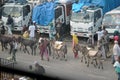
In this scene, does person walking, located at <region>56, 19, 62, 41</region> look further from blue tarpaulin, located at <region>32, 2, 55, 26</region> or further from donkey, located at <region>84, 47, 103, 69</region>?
donkey, located at <region>84, 47, 103, 69</region>

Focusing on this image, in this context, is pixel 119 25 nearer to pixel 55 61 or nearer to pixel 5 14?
pixel 55 61

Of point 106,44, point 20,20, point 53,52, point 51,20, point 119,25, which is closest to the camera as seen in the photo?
point 106,44

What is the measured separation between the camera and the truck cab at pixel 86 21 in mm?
16953

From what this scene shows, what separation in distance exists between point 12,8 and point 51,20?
8.61ft

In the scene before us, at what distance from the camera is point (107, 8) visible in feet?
59.9

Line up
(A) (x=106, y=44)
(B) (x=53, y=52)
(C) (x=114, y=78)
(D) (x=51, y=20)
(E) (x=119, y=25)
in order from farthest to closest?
(D) (x=51, y=20), (E) (x=119, y=25), (B) (x=53, y=52), (A) (x=106, y=44), (C) (x=114, y=78)

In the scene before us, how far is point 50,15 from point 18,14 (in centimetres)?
212

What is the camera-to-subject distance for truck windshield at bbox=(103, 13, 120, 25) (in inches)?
631

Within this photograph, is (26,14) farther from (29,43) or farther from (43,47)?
(43,47)

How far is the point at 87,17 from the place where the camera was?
1697cm

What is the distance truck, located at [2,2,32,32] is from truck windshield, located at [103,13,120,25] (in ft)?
16.7

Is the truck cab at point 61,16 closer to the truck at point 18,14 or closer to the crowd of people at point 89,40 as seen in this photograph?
the crowd of people at point 89,40

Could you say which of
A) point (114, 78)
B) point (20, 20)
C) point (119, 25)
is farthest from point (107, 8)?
point (114, 78)

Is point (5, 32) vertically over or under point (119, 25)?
under
